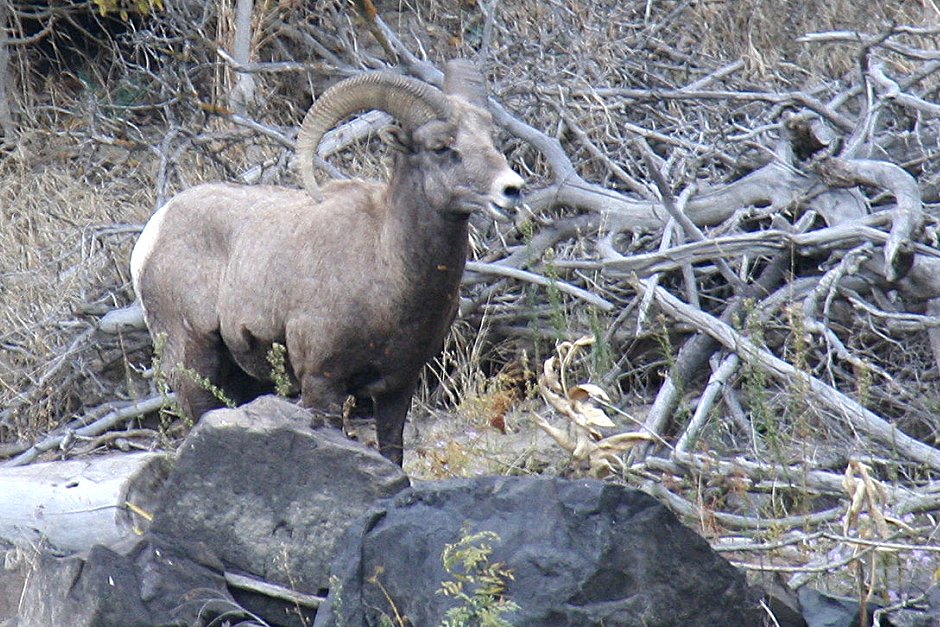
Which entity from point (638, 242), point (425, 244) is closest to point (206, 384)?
point (425, 244)

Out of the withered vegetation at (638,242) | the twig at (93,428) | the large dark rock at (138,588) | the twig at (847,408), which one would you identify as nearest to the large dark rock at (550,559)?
the withered vegetation at (638,242)

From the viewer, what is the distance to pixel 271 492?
4.71 m

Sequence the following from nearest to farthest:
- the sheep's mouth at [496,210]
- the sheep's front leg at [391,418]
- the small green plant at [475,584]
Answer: the small green plant at [475,584] → the sheep's mouth at [496,210] → the sheep's front leg at [391,418]

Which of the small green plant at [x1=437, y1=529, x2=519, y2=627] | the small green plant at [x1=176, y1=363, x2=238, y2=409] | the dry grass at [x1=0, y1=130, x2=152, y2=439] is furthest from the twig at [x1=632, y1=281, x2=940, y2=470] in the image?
the dry grass at [x1=0, y1=130, x2=152, y2=439]

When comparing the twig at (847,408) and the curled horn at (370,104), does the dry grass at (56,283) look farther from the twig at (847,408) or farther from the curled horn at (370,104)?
the twig at (847,408)

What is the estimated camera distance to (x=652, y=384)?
7273 mm

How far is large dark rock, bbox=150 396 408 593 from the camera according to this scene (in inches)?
183

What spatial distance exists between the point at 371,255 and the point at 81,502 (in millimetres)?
1453

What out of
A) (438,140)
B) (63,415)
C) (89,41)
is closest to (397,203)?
(438,140)

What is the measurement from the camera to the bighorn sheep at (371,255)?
5.43 meters

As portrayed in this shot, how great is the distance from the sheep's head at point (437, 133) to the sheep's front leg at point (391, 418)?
2.81 ft

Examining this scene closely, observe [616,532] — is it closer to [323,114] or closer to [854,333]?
[323,114]

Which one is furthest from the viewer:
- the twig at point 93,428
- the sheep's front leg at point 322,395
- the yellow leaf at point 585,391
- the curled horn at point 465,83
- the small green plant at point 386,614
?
the twig at point 93,428

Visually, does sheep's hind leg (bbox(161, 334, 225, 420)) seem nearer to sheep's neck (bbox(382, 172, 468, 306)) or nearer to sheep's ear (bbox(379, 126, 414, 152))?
sheep's neck (bbox(382, 172, 468, 306))
